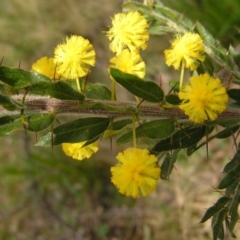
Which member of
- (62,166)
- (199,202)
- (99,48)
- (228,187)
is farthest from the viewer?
(99,48)

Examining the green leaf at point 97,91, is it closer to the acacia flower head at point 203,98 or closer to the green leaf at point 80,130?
the green leaf at point 80,130

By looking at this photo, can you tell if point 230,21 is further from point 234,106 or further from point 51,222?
point 51,222

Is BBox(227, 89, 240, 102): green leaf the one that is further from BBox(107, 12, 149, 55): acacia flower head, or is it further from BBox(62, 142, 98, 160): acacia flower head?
BBox(62, 142, 98, 160): acacia flower head

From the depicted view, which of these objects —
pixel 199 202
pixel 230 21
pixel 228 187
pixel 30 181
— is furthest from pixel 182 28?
pixel 30 181

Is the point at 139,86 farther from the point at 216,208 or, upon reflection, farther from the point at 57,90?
the point at 216,208

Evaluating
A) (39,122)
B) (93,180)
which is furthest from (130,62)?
(93,180)

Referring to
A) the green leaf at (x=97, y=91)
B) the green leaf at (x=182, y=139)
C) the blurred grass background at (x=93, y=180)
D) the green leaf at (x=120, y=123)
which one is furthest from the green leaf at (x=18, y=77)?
the blurred grass background at (x=93, y=180)

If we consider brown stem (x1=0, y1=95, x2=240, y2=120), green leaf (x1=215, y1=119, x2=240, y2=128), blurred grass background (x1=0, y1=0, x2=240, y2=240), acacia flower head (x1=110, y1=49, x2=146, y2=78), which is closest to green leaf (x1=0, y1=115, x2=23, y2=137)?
brown stem (x1=0, y1=95, x2=240, y2=120)

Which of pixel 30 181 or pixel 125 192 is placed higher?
pixel 30 181
